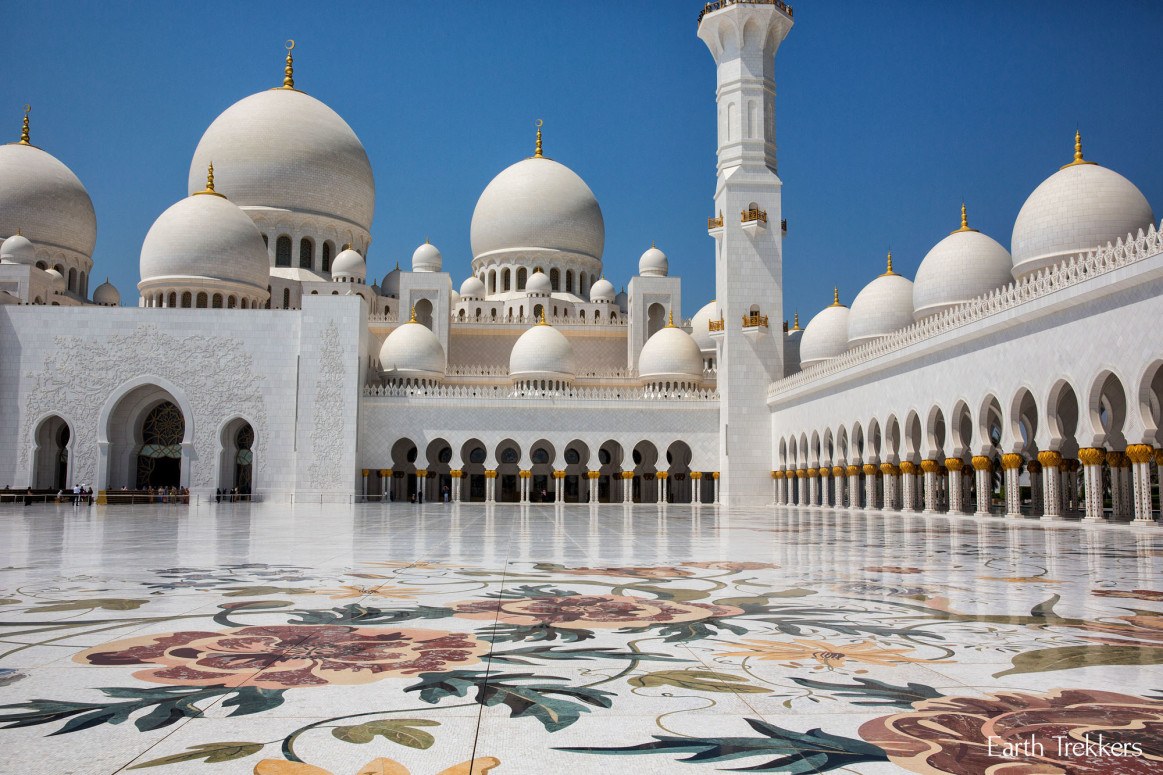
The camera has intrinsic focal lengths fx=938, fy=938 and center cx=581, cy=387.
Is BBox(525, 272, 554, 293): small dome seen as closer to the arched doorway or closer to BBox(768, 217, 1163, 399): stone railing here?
BBox(768, 217, 1163, 399): stone railing

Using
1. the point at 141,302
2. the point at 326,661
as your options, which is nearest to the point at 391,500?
the point at 141,302

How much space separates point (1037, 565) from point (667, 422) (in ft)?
64.3

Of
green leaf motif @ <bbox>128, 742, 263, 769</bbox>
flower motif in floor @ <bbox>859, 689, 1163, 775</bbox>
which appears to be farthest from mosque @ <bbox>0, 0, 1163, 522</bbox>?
green leaf motif @ <bbox>128, 742, 263, 769</bbox>

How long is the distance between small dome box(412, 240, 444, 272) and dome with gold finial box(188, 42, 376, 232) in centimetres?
203

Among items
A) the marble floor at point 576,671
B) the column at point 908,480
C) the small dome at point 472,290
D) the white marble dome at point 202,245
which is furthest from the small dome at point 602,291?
the marble floor at point 576,671

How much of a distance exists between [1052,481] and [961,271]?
7.37 m

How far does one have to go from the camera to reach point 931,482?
54.7ft

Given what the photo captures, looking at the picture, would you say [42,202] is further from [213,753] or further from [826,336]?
[213,753]

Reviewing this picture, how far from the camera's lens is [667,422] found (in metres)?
25.3

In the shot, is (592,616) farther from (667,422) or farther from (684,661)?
(667,422)

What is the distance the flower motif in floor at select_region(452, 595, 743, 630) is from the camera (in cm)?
333

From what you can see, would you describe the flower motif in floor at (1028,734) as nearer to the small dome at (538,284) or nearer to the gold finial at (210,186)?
the gold finial at (210,186)

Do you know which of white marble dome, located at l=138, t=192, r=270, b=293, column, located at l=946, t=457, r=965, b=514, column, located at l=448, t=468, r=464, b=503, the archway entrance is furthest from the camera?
white marble dome, located at l=138, t=192, r=270, b=293

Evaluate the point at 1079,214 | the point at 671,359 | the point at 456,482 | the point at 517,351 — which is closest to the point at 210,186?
the point at 517,351
